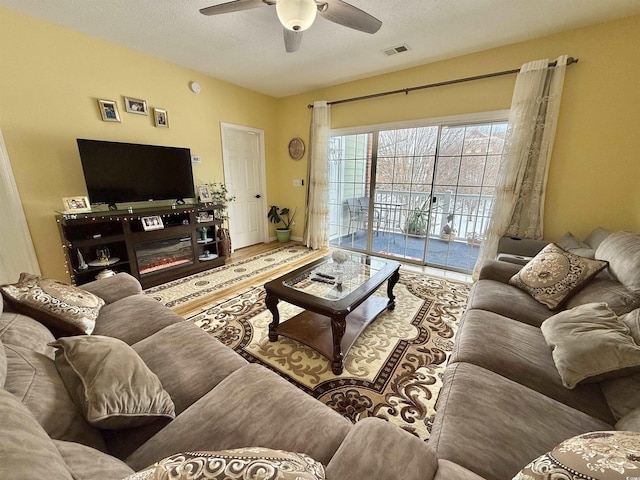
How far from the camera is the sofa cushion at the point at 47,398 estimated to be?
27.3 inches

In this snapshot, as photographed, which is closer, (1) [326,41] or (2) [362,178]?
(1) [326,41]

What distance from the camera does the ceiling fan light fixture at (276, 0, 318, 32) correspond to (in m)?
1.59

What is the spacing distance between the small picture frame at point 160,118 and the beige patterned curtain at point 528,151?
→ 4.04 meters

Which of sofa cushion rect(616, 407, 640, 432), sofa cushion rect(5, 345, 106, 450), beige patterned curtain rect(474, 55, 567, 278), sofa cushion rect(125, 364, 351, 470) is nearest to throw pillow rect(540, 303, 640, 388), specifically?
sofa cushion rect(616, 407, 640, 432)

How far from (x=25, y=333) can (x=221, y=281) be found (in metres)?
2.13

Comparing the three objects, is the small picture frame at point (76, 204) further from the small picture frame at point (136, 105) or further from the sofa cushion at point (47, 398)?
the sofa cushion at point (47, 398)

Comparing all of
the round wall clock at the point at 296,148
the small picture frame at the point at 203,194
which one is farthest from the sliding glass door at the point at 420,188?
the small picture frame at the point at 203,194

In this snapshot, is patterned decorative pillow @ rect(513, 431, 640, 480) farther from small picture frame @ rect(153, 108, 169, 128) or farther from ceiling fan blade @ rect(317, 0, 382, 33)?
small picture frame @ rect(153, 108, 169, 128)

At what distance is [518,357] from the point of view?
4.08ft

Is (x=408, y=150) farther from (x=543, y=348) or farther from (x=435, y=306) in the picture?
(x=543, y=348)

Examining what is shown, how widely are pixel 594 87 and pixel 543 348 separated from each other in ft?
8.92

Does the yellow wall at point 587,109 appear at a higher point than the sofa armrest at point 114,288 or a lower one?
higher

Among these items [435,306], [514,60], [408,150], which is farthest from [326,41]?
[435,306]

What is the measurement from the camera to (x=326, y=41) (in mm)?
2682
